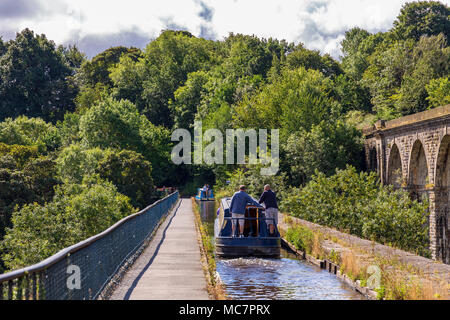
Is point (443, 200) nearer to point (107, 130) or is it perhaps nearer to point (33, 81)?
point (107, 130)

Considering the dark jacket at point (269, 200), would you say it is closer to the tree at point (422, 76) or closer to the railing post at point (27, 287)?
the railing post at point (27, 287)

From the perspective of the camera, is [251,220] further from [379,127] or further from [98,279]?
[379,127]

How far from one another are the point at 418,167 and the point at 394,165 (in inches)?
163

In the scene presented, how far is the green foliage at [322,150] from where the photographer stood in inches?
1631

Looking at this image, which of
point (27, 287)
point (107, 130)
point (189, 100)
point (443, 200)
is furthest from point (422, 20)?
point (27, 287)

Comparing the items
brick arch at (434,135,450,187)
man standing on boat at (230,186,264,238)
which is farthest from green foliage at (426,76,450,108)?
man standing on boat at (230,186,264,238)

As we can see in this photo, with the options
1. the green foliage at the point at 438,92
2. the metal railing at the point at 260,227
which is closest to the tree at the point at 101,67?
the green foliage at the point at 438,92

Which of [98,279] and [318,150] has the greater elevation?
[318,150]

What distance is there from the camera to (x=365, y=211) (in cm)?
2256

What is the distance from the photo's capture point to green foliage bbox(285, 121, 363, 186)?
1631 inches

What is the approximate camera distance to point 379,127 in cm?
3753
